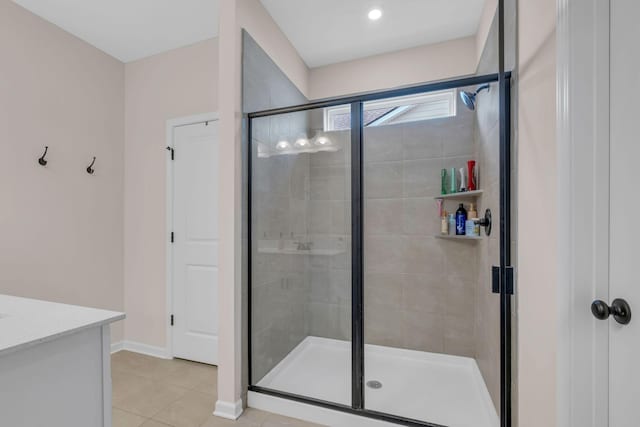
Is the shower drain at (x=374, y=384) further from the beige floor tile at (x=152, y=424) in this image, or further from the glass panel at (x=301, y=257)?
the beige floor tile at (x=152, y=424)

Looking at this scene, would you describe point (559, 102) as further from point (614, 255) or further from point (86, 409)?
point (86, 409)

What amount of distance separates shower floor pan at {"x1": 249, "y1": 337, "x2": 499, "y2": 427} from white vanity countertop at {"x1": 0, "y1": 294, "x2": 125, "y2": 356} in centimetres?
125

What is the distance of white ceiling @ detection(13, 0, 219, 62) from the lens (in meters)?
2.17

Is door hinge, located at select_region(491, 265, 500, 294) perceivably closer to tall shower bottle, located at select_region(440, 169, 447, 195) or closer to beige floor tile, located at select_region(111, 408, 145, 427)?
tall shower bottle, located at select_region(440, 169, 447, 195)

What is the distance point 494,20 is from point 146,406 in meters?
3.26

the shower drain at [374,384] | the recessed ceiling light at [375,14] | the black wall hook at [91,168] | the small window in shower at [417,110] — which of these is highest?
the recessed ceiling light at [375,14]

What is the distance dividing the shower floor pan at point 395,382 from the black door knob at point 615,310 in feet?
4.24

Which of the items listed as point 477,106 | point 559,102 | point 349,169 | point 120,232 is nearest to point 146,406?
point 120,232

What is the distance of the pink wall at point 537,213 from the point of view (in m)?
1.01

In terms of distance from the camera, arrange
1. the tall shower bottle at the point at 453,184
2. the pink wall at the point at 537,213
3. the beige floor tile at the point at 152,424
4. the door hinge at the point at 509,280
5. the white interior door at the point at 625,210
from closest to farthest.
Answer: the white interior door at the point at 625,210 < the pink wall at the point at 537,213 < the door hinge at the point at 509,280 < the beige floor tile at the point at 152,424 < the tall shower bottle at the point at 453,184

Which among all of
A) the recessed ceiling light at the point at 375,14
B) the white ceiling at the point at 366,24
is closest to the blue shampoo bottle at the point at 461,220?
the white ceiling at the point at 366,24

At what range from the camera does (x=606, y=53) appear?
820 mm

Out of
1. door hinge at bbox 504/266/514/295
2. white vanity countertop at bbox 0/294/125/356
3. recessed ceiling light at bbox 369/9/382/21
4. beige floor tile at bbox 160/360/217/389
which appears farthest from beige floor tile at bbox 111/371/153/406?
recessed ceiling light at bbox 369/9/382/21

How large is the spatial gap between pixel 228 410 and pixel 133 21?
2.96m
